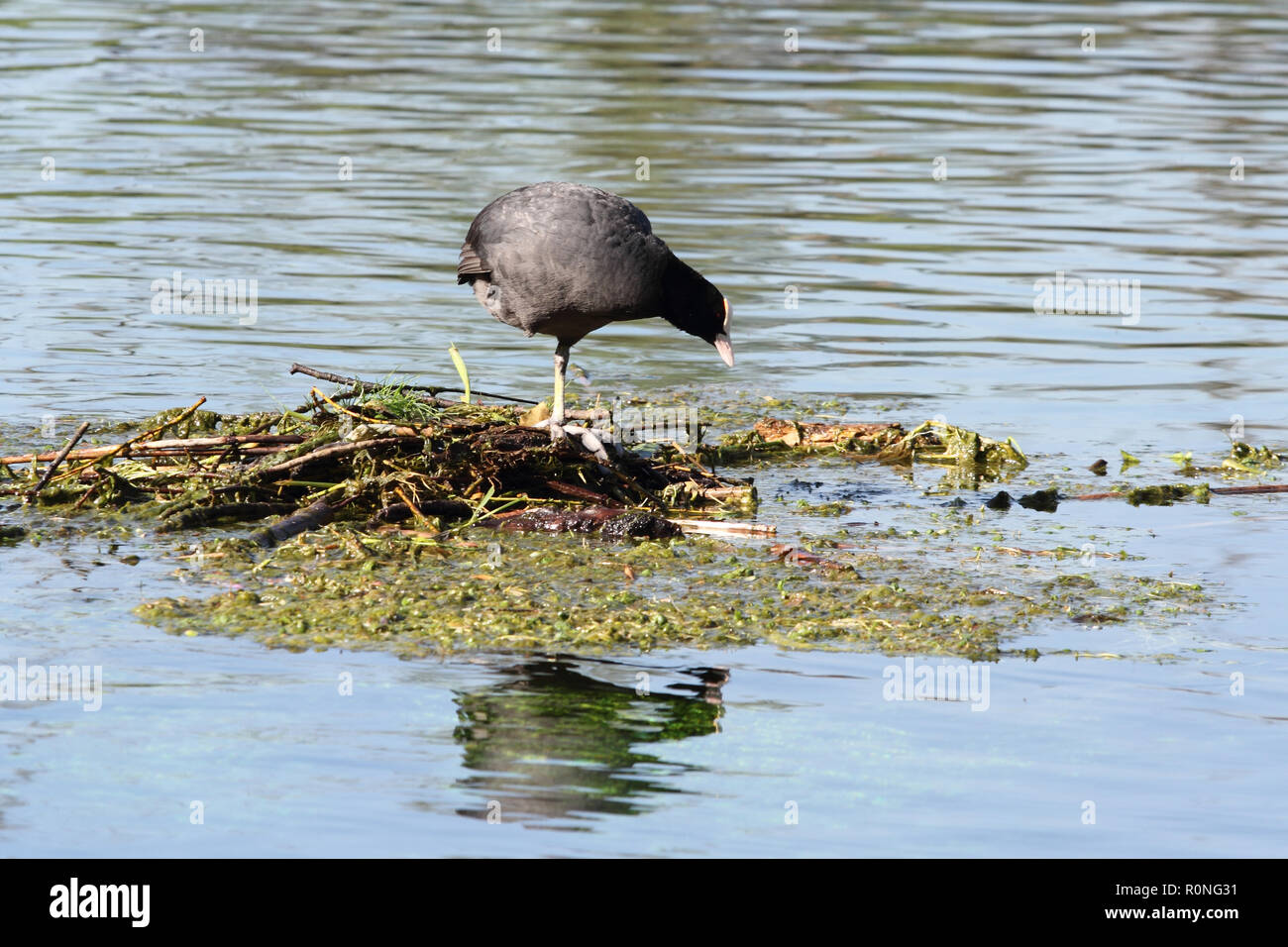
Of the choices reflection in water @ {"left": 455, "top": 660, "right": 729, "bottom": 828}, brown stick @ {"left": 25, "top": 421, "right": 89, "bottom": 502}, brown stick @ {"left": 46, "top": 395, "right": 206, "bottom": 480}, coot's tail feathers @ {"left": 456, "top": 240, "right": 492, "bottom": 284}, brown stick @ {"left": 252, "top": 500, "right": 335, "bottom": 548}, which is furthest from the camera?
coot's tail feathers @ {"left": 456, "top": 240, "right": 492, "bottom": 284}

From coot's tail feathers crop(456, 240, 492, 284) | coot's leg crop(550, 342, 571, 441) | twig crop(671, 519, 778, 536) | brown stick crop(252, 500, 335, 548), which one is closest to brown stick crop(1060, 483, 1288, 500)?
twig crop(671, 519, 778, 536)

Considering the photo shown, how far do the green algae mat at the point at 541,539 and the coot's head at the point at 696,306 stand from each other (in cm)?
60

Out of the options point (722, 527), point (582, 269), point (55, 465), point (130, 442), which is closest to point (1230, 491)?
point (722, 527)

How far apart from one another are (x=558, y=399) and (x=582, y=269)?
791 mm

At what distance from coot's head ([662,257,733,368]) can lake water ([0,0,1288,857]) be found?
833mm

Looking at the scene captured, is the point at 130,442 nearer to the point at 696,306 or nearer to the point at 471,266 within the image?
the point at 471,266

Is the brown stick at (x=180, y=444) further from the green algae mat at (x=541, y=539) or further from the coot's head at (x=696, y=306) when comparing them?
the coot's head at (x=696, y=306)

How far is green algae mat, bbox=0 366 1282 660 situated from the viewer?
646 centimetres

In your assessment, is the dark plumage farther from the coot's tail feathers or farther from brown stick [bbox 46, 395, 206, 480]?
brown stick [bbox 46, 395, 206, 480]

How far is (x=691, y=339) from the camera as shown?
12.6 m

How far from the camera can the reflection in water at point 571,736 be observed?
5121 mm

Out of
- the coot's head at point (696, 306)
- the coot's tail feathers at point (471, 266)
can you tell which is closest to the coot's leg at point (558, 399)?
the coot's tail feathers at point (471, 266)

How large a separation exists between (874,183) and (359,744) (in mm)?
13225

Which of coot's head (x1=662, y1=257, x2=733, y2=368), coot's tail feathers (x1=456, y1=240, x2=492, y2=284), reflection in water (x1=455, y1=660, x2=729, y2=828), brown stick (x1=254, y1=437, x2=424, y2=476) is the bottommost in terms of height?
reflection in water (x1=455, y1=660, x2=729, y2=828)
